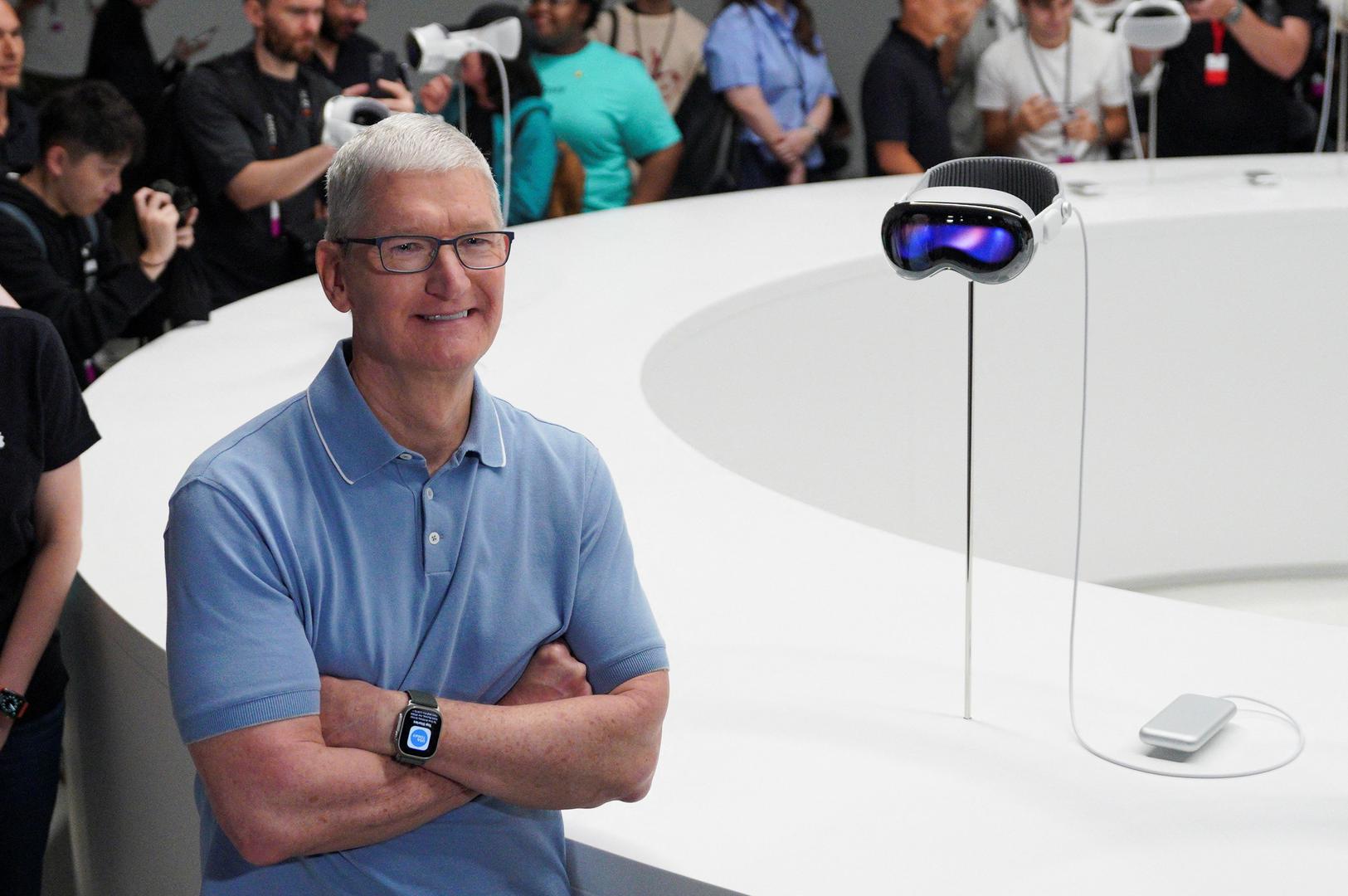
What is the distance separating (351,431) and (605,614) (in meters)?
0.27

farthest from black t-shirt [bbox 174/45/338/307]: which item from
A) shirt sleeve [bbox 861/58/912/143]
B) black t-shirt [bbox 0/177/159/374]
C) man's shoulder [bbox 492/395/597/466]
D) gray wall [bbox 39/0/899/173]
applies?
Answer: man's shoulder [bbox 492/395/597/466]

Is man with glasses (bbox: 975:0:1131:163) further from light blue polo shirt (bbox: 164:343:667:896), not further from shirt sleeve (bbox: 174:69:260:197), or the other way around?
light blue polo shirt (bbox: 164:343:667:896)

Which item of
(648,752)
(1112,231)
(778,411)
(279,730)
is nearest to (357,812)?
(279,730)

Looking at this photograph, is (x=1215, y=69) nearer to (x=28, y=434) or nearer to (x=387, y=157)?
(x=28, y=434)

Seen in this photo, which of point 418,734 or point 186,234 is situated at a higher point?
point 186,234

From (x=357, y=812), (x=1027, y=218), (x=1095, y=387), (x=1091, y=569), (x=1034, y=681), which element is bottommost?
(x=1091, y=569)

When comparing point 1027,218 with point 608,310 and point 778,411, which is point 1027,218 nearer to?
point 608,310

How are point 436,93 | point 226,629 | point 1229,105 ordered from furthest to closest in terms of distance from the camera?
point 1229,105 → point 436,93 → point 226,629

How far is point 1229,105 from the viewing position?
5.18 meters

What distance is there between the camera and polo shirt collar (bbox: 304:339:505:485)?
4.23 ft

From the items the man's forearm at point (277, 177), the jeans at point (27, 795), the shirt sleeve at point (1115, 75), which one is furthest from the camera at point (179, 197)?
the shirt sleeve at point (1115, 75)

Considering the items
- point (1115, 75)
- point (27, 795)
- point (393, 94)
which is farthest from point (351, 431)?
point (1115, 75)

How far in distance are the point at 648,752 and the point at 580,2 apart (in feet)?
12.0

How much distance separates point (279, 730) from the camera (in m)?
1.20
